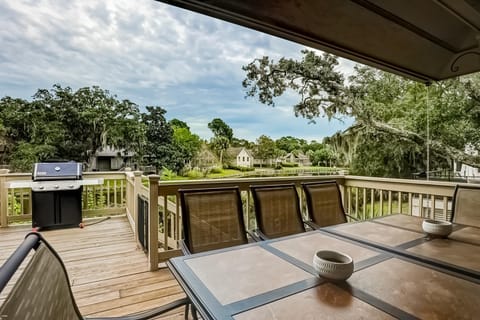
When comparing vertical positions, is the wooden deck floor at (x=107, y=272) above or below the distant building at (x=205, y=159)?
below

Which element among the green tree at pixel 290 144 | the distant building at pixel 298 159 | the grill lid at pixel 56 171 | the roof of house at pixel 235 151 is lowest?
the grill lid at pixel 56 171

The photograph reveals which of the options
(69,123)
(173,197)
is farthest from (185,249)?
(69,123)

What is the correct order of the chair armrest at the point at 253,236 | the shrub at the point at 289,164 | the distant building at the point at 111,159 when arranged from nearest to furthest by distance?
1. the chair armrest at the point at 253,236
2. the shrub at the point at 289,164
3. the distant building at the point at 111,159

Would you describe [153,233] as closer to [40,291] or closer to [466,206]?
[40,291]

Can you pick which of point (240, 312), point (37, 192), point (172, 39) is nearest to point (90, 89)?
point (172, 39)

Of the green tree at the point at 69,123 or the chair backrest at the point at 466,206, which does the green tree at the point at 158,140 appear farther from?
the chair backrest at the point at 466,206

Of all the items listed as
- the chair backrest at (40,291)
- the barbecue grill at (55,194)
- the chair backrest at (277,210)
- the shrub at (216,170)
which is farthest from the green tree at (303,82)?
the chair backrest at (40,291)

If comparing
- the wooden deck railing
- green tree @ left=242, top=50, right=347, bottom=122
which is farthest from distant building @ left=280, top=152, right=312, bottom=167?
the wooden deck railing

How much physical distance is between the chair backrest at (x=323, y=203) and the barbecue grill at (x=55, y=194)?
383 cm

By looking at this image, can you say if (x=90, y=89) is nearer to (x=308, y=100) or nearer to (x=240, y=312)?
(x=308, y=100)

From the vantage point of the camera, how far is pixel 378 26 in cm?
217

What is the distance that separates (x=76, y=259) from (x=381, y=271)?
3.50 meters

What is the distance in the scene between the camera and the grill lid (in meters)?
4.35

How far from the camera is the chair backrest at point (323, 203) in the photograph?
2574 mm
